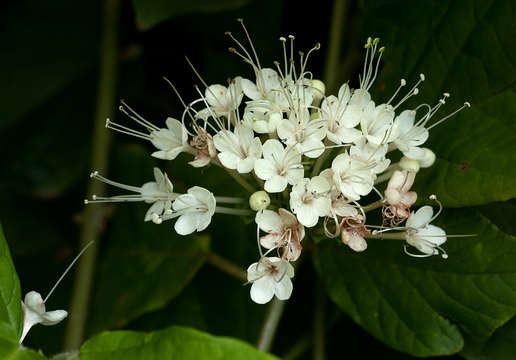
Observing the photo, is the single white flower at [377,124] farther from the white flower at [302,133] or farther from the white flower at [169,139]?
the white flower at [169,139]

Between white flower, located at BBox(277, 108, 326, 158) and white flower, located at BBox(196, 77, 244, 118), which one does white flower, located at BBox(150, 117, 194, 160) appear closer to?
white flower, located at BBox(196, 77, 244, 118)

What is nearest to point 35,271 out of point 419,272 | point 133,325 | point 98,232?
point 98,232

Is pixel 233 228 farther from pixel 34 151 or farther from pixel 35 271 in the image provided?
pixel 34 151

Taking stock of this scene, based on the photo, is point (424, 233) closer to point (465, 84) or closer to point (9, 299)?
point (465, 84)

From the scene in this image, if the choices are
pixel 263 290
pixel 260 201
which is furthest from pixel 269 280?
pixel 260 201

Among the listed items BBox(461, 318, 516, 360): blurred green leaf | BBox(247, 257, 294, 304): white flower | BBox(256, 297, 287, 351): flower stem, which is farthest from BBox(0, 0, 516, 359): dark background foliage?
BBox(247, 257, 294, 304): white flower

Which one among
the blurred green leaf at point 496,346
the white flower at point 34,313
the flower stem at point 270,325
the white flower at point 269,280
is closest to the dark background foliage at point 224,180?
the blurred green leaf at point 496,346
